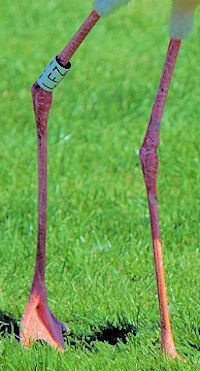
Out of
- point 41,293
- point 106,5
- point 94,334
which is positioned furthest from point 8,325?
point 106,5

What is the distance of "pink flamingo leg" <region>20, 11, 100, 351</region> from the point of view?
4215 mm

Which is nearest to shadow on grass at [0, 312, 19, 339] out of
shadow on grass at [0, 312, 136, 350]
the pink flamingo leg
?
shadow on grass at [0, 312, 136, 350]

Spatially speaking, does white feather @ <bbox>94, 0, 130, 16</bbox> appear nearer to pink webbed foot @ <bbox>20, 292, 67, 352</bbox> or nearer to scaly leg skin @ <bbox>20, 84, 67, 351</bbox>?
scaly leg skin @ <bbox>20, 84, 67, 351</bbox>

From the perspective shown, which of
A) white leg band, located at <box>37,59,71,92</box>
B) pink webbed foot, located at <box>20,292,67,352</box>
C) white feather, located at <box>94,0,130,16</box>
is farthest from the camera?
white leg band, located at <box>37,59,71,92</box>

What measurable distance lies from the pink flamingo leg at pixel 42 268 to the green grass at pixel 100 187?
0.32 ft

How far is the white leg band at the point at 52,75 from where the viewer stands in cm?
434

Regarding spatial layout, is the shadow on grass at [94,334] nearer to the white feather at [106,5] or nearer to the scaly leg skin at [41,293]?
the scaly leg skin at [41,293]

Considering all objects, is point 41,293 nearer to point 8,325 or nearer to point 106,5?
→ point 8,325

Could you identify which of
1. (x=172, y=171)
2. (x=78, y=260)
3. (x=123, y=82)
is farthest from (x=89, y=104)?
(x=78, y=260)

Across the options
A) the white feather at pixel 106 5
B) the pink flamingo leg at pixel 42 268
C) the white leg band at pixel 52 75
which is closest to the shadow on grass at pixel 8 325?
the pink flamingo leg at pixel 42 268

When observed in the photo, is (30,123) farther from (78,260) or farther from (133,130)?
(78,260)

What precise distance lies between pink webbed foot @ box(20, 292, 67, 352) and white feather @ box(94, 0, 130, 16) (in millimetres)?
1208

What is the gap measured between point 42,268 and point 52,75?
82 centimetres

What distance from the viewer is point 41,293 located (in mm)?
4312
